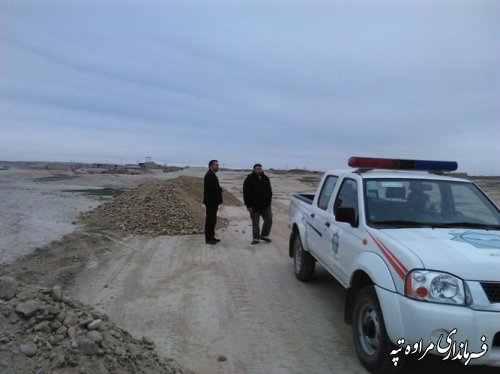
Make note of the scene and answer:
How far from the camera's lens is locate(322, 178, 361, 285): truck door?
205 inches

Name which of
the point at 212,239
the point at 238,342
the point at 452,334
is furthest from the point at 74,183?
the point at 452,334

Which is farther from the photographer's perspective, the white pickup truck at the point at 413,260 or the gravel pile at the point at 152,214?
the gravel pile at the point at 152,214

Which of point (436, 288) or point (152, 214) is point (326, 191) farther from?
point (152, 214)

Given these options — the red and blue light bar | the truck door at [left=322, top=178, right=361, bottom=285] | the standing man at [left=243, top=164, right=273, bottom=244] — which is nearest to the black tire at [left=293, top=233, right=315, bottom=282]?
the truck door at [left=322, top=178, right=361, bottom=285]

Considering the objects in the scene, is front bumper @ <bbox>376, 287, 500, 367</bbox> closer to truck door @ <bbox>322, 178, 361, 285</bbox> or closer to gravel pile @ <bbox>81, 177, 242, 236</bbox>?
truck door @ <bbox>322, 178, 361, 285</bbox>

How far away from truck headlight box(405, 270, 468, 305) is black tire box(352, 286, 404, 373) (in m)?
0.52

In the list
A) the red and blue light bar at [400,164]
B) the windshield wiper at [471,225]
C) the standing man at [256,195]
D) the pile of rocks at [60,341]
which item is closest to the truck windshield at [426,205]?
the windshield wiper at [471,225]

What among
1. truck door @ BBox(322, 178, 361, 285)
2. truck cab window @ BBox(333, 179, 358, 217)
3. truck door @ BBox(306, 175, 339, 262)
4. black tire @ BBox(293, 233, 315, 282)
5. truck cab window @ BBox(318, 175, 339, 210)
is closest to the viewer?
truck door @ BBox(322, 178, 361, 285)

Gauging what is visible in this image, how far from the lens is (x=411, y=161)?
6.19 m

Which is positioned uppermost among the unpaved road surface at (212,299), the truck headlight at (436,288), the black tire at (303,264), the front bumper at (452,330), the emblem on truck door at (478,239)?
the emblem on truck door at (478,239)

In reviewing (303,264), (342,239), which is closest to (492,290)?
(342,239)

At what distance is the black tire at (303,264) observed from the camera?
769 cm

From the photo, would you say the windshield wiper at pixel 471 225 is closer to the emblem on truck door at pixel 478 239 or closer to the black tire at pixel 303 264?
the emblem on truck door at pixel 478 239

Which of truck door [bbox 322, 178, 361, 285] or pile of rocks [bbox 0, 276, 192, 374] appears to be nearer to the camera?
pile of rocks [bbox 0, 276, 192, 374]
